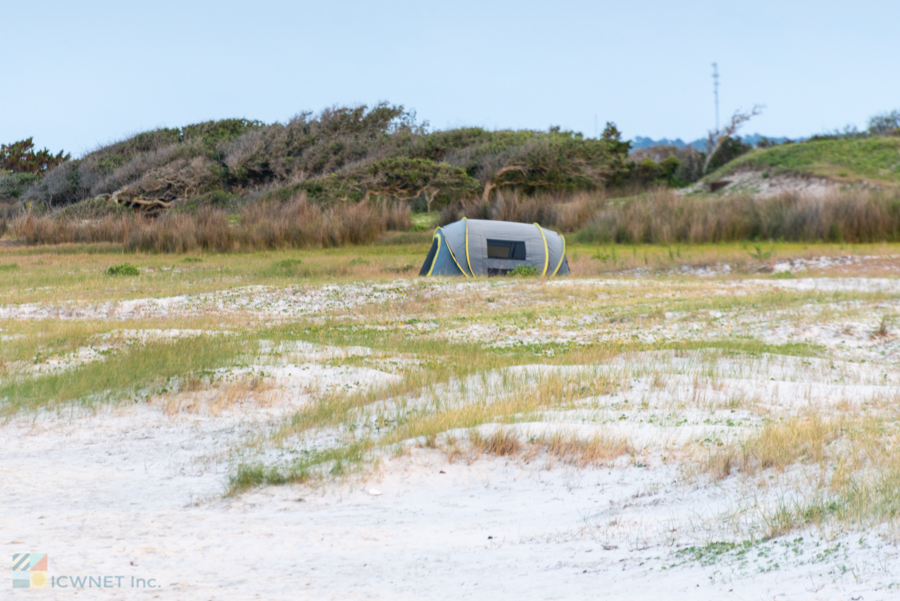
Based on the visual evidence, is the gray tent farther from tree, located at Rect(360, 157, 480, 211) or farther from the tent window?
tree, located at Rect(360, 157, 480, 211)

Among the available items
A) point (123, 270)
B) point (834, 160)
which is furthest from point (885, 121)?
point (123, 270)

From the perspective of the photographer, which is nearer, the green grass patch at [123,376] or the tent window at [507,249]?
the green grass patch at [123,376]

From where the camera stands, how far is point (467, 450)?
493 cm

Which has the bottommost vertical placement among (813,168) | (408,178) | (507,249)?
(507,249)

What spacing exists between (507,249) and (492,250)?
37 cm

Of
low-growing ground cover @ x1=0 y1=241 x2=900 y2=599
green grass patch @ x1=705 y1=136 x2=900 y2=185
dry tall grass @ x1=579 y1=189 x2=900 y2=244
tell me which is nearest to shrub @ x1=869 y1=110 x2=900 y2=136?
green grass patch @ x1=705 y1=136 x2=900 y2=185

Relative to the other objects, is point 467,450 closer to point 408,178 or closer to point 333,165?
point 408,178

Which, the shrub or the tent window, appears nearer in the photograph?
the tent window

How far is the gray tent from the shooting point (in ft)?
59.6

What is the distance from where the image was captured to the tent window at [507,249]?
18.6 meters

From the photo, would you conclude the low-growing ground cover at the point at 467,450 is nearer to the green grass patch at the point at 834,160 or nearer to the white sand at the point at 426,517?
the white sand at the point at 426,517

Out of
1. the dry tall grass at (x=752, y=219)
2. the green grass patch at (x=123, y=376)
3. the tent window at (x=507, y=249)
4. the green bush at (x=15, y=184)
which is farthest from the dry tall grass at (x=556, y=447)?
the green bush at (x=15, y=184)

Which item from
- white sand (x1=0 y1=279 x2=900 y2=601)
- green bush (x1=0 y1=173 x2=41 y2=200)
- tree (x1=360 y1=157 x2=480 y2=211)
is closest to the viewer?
white sand (x1=0 y1=279 x2=900 y2=601)

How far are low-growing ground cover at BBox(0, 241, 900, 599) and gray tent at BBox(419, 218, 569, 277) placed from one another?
6382 millimetres
